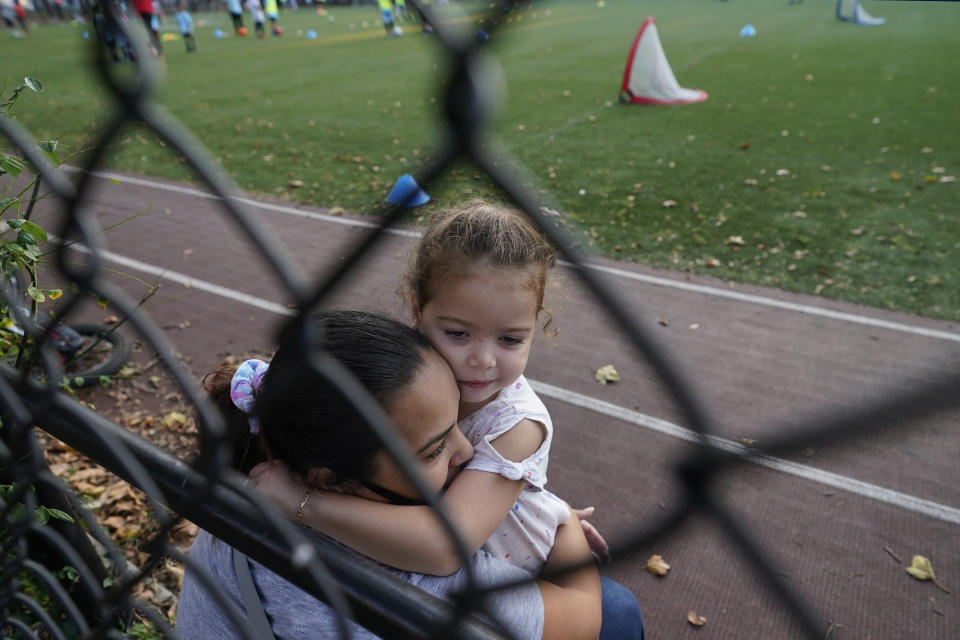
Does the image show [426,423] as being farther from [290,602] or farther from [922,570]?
[922,570]

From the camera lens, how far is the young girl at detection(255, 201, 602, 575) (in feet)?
4.64

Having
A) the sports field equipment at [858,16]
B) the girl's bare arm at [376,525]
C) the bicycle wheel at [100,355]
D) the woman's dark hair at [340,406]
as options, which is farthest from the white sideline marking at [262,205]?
the sports field equipment at [858,16]

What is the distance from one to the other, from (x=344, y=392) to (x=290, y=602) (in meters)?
0.79

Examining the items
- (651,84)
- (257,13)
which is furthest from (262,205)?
(257,13)

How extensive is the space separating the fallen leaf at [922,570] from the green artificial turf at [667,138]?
201 cm

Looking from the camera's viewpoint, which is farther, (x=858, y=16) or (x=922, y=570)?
(x=858, y=16)

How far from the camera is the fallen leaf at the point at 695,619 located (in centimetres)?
238

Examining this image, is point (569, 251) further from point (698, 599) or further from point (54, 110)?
point (54, 110)

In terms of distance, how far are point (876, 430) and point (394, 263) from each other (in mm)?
5081

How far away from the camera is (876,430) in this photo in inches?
17.6

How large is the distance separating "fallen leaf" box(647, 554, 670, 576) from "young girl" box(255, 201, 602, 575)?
1.07 m

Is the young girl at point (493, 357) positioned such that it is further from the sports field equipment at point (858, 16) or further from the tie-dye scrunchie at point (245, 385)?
the sports field equipment at point (858, 16)

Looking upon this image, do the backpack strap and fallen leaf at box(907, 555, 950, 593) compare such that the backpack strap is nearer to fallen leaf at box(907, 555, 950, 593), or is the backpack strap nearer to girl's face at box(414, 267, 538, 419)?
girl's face at box(414, 267, 538, 419)

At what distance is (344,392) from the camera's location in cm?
62
